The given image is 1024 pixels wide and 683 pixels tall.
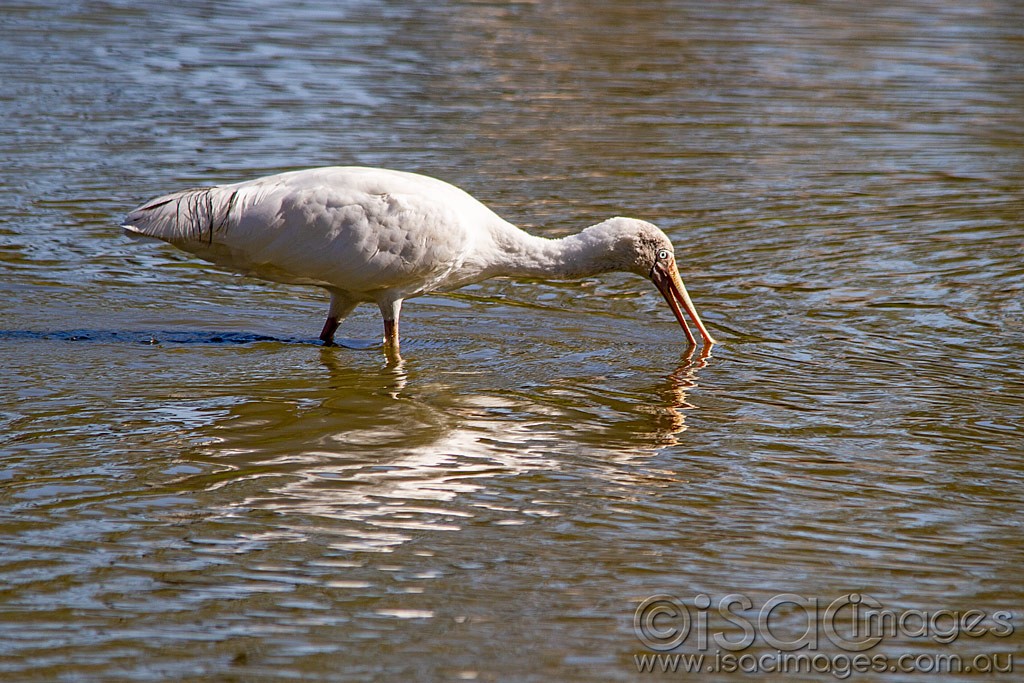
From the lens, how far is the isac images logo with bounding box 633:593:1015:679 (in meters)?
4.64

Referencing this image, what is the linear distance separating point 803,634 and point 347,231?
12.7ft

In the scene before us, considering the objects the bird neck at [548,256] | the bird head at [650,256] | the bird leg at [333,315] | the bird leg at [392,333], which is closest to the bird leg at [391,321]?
the bird leg at [392,333]

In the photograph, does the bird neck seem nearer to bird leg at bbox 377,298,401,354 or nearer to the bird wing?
the bird wing

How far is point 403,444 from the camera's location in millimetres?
6680

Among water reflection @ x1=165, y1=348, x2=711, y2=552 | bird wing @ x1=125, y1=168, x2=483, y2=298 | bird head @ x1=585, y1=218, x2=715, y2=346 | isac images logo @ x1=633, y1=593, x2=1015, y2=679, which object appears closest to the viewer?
isac images logo @ x1=633, y1=593, x2=1015, y2=679

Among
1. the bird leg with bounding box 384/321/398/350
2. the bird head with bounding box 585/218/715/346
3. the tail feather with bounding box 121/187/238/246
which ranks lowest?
the bird leg with bounding box 384/321/398/350

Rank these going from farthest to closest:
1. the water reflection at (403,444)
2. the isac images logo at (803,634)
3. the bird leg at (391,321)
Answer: the bird leg at (391,321), the water reflection at (403,444), the isac images logo at (803,634)

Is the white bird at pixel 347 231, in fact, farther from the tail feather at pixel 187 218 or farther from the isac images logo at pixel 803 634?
the isac images logo at pixel 803 634

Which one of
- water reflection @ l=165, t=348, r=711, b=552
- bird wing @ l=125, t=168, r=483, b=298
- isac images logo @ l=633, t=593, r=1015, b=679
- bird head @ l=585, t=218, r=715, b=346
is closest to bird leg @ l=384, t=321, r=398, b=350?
water reflection @ l=165, t=348, r=711, b=552

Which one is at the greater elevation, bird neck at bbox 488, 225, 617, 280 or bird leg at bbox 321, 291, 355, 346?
bird neck at bbox 488, 225, 617, 280

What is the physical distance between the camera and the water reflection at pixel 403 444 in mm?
5746

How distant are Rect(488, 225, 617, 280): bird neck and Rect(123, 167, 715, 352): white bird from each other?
0.01 meters

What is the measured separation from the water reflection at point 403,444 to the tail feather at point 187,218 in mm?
953

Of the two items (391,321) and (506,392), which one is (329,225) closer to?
(391,321)
